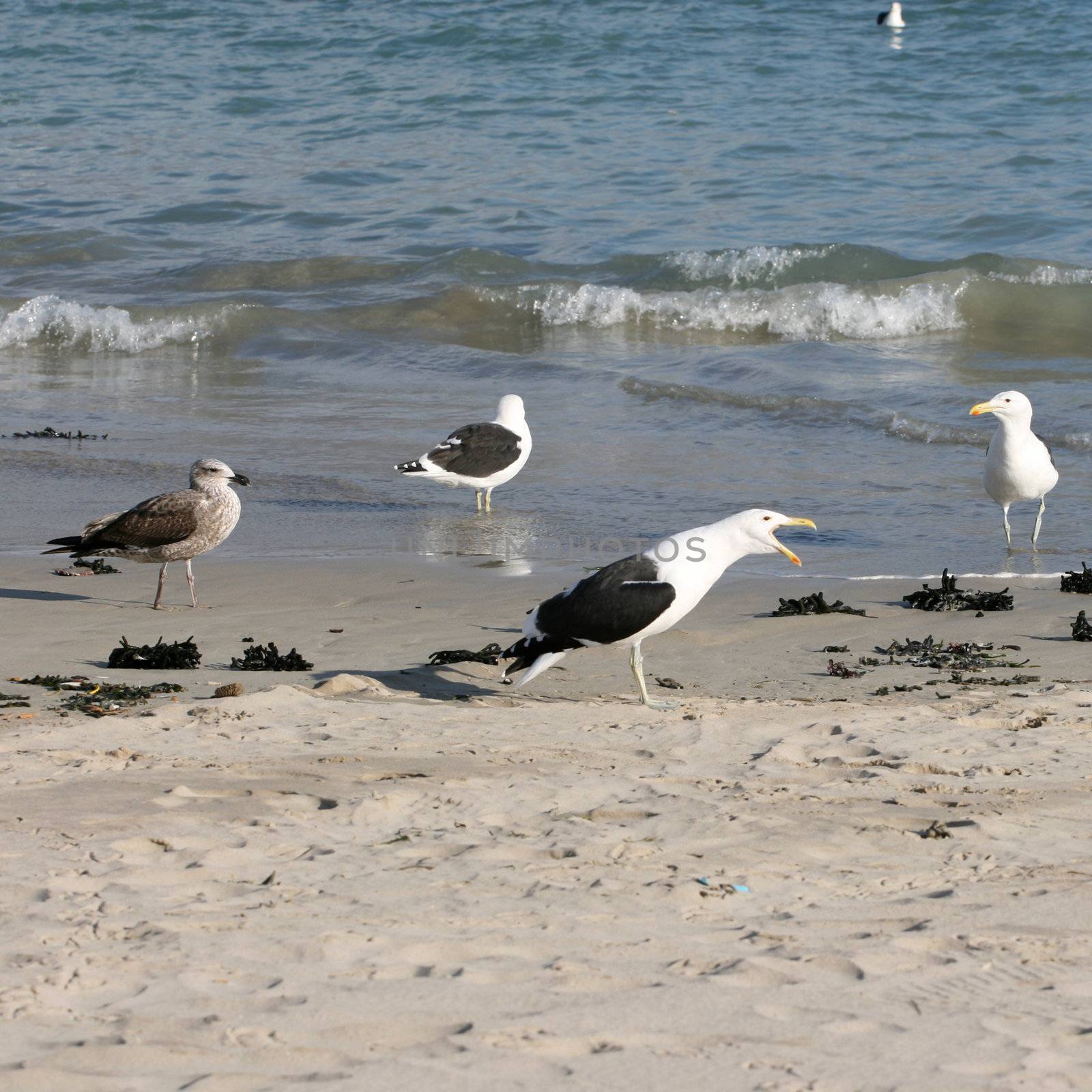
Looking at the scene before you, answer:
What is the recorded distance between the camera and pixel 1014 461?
9242mm

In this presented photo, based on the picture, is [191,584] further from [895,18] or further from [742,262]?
[895,18]

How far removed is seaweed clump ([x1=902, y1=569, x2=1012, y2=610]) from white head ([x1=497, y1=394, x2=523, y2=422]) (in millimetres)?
4213

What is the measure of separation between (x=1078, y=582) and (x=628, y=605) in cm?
301

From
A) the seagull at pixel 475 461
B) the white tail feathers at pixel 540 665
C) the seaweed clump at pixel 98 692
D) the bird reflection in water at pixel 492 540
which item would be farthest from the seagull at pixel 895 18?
the seaweed clump at pixel 98 692

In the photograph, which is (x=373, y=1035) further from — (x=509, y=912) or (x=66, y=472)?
(x=66, y=472)

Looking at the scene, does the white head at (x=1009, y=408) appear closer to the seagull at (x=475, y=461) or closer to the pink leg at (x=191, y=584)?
the seagull at (x=475, y=461)

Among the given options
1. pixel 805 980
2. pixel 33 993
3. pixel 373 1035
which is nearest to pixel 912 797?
pixel 805 980

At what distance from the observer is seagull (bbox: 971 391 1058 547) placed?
30.4ft

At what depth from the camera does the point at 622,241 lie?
Answer: 19.4m

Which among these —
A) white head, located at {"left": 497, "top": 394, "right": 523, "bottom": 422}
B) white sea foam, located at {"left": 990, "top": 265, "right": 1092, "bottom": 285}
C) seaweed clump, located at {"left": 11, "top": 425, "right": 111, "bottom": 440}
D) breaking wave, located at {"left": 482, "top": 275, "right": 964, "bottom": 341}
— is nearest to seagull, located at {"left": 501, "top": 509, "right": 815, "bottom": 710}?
white head, located at {"left": 497, "top": 394, "right": 523, "bottom": 422}

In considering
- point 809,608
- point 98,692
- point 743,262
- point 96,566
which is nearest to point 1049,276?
point 743,262

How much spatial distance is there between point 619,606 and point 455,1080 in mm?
3105

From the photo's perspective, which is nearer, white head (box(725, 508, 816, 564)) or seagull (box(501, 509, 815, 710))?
seagull (box(501, 509, 815, 710))

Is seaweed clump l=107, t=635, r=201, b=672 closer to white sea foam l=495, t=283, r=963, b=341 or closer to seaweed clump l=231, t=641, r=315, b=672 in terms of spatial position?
seaweed clump l=231, t=641, r=315, b=672
